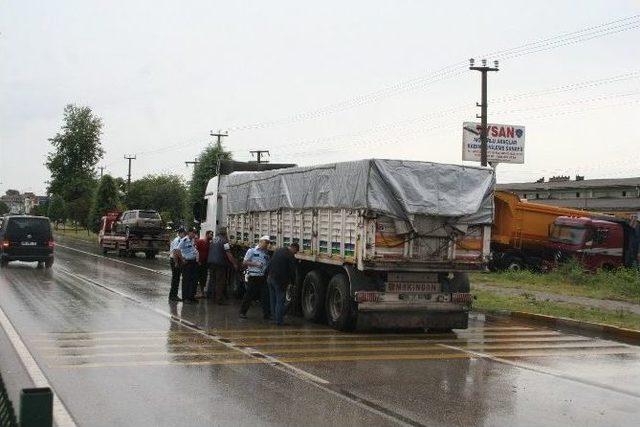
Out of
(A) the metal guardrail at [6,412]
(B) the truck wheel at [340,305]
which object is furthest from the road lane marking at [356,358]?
(A) the metal guardrail at [6,412]

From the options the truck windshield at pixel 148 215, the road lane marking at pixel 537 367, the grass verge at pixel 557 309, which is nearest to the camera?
the road lane marking at pixel 537 367

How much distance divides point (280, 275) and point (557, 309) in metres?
6.37

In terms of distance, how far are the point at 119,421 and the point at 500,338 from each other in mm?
7748

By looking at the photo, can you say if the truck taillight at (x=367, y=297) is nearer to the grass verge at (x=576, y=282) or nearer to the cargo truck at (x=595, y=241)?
the grass verge at (x=576, y=282)

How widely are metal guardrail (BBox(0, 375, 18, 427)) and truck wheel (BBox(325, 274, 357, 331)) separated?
8.32m

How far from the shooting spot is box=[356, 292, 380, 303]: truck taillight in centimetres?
1217

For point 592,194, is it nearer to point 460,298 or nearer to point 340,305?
point 460,298

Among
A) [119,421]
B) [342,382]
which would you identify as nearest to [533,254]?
[342,382]

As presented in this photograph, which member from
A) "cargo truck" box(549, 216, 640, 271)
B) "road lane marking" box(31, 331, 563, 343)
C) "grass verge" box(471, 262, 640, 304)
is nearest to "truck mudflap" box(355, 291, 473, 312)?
"road lane marking" box(31, 331, 563, 343)

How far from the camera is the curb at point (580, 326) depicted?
42.1 feet

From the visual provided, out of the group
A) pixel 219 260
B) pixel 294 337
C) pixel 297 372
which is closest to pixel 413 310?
pixel 294 337

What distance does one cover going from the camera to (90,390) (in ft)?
24.6

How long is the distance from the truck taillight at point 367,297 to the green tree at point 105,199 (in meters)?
55.0

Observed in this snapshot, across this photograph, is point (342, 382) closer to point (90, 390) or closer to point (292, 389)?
point (292, 389)
